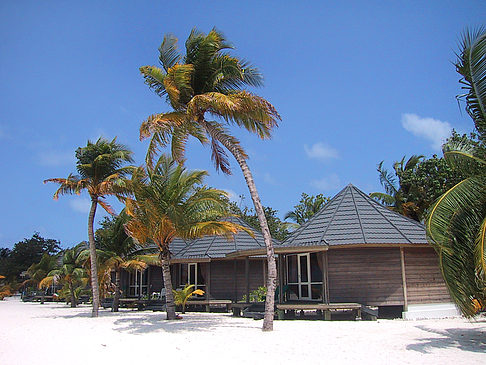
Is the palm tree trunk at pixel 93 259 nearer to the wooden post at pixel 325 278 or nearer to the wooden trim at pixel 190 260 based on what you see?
the wooden trim at pixel 190 260

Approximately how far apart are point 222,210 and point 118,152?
18.3 feet

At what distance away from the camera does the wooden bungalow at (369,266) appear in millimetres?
16234

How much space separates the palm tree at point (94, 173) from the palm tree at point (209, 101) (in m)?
5.04

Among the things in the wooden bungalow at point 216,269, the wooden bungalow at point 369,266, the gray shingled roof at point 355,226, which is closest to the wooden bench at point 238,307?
the wooden bungalow at point 369,266

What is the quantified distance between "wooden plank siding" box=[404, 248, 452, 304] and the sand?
8.75ft

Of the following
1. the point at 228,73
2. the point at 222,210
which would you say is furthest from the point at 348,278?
the point at 228,73

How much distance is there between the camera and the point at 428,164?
95.4 ft

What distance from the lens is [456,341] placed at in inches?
389

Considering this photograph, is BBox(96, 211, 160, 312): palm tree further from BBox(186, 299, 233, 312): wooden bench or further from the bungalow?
the bungalow

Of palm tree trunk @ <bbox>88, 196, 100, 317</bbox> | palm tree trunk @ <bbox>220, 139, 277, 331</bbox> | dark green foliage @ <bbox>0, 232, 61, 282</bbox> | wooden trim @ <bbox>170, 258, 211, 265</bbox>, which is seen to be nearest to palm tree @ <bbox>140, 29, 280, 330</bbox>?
palm tree trunk @ <bbox>220, 139, 277, 331</bbox>

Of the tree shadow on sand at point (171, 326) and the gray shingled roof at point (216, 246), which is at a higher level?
the gray shingled roof at point (216, 246)

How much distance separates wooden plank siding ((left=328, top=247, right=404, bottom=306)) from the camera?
16281 mm

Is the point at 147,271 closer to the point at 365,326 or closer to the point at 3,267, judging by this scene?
the point at 365,326

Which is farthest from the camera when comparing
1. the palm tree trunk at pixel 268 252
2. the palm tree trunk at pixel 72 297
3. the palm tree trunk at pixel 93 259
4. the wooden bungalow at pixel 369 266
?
the palm tree trunk at pixel 72 297
